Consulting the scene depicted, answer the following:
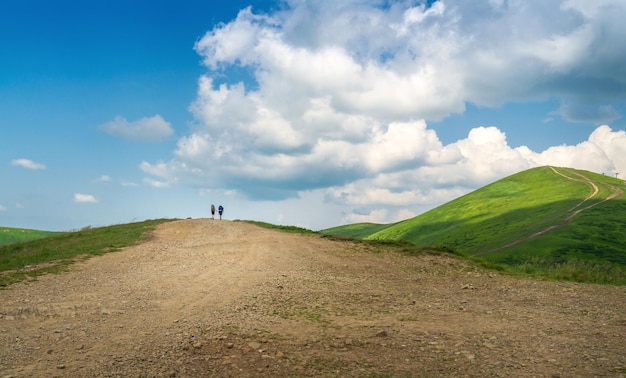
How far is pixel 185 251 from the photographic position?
25.9 m

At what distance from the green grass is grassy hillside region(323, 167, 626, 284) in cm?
2507

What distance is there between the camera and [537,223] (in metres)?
65.5

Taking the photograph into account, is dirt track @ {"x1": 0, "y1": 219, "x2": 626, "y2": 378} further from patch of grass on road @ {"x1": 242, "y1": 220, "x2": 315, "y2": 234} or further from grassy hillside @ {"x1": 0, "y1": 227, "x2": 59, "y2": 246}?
grassy hillside @ {"x1": 0, "y1": 227, "x2": 59, "y2": 246}

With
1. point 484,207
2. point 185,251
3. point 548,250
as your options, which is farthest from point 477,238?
point 185,251

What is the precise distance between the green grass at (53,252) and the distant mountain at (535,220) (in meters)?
38.5

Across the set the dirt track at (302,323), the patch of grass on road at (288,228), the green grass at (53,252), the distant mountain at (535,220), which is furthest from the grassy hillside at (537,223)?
the green grass at (53,252)

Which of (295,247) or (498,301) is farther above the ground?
(295,247)

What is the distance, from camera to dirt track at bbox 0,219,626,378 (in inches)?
336

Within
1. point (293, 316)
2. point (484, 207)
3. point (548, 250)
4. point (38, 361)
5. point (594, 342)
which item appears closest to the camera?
point (38, 361)

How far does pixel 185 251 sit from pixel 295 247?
22.4ft

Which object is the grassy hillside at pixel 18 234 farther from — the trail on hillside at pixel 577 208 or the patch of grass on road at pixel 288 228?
the trail on hillside at pixel 577 208

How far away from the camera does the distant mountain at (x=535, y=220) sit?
50.6 meters

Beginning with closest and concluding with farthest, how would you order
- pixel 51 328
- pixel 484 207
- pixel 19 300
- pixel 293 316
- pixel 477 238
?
pixel 51 328 < pixel 293 316 < pixel 19 300 < pixel 477 238 < pixel 484 207

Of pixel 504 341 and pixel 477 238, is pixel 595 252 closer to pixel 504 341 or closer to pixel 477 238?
pixel 477 238
